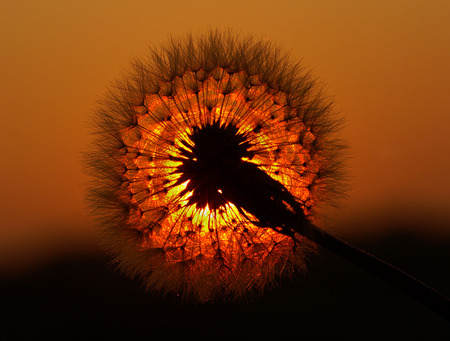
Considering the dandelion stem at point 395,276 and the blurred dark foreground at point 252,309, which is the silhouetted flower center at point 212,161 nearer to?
the dandelion stem at point 395,276

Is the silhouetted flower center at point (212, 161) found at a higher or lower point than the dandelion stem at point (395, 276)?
higher

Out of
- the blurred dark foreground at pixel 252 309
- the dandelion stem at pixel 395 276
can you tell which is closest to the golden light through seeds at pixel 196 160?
→ the dandelion stem at pixel 395 276

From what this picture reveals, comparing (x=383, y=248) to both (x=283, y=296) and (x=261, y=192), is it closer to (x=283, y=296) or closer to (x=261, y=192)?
(x=283, y=296)

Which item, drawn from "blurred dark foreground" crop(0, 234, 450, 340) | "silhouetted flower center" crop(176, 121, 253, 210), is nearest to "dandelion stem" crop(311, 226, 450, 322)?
"silhouetted flower center" crop(176, 121, 253, 210)

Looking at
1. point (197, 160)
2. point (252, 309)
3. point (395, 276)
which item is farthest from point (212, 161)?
point (252, 309)

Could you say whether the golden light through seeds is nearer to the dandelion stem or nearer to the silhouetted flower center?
the silhouetted flower center

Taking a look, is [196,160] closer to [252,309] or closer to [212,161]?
[212,161]
